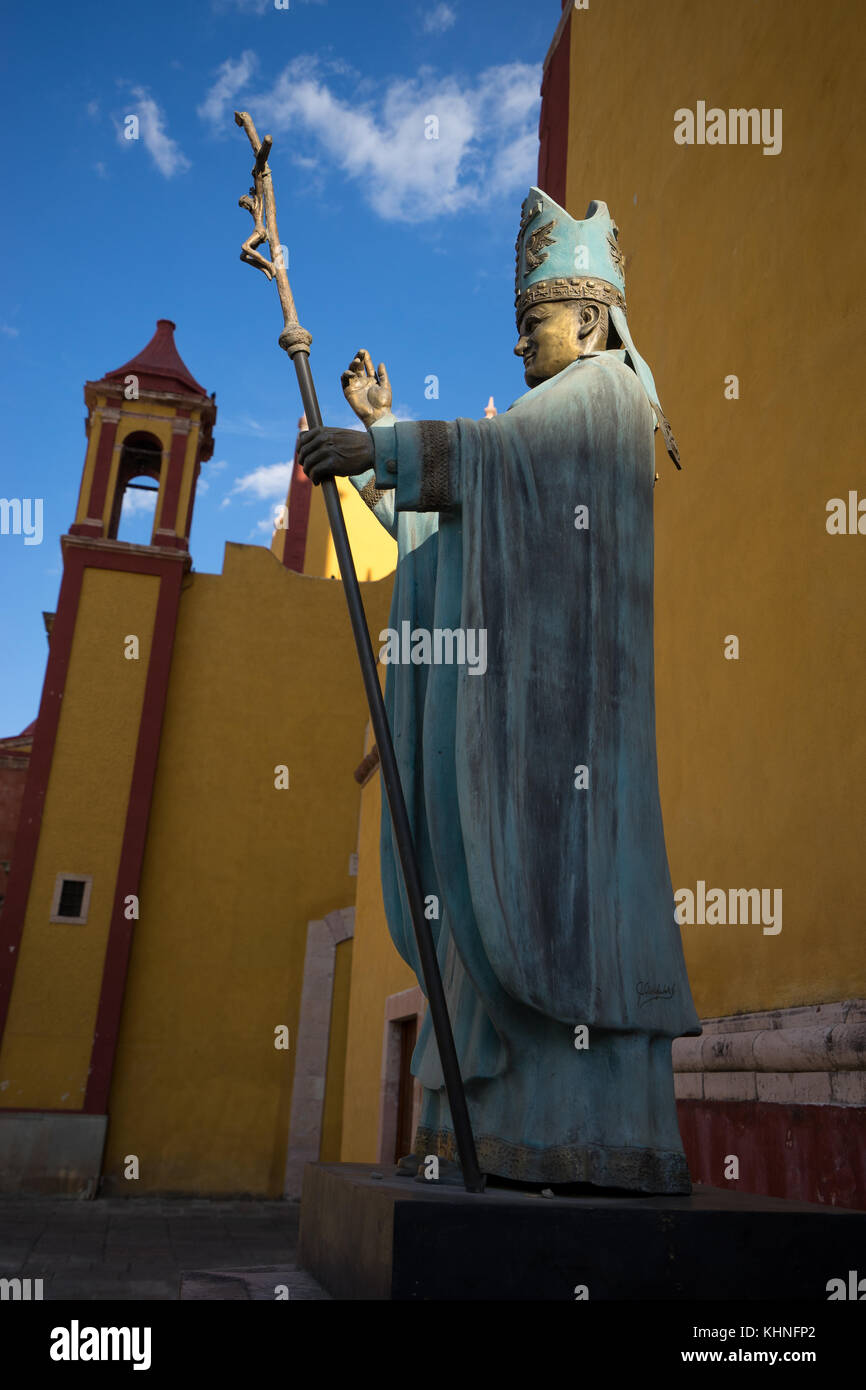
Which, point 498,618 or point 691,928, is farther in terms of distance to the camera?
point 691,928

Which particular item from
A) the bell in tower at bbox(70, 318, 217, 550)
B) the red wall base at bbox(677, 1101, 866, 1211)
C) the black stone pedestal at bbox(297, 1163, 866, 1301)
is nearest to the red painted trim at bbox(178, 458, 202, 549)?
the bell in tower at bbox(70, 318, 217, 550)

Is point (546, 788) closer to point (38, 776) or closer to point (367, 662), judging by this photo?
point (367, 662)

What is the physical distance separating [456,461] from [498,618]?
0.34 m

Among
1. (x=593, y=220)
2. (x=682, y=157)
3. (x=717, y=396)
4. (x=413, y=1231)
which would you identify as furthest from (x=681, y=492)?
(x=413, y=1231)

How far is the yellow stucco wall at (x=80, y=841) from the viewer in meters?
12.4

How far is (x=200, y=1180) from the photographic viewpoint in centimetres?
1270

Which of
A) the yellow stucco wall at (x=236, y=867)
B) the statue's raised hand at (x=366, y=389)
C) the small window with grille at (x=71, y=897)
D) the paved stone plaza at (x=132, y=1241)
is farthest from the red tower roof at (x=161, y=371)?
the statue's raised hand at (x=366, y=389)

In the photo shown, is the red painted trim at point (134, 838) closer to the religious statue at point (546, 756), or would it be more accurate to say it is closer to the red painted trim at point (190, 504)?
the red painted trim at point (190, 504)

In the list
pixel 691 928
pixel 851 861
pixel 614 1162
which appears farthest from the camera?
pixel 691 928

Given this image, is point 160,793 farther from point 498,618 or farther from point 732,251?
point 498,618

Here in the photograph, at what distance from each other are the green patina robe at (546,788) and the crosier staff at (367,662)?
0.12 metres

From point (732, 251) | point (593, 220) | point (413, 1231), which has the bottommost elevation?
point (413, 1231)

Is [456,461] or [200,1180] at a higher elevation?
[456,461]

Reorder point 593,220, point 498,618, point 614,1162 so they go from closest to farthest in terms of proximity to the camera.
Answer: point 614,1162
point 498,618
point 593,220
